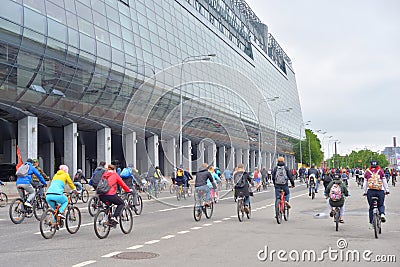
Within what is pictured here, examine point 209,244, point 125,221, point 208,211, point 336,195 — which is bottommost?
point 209,244

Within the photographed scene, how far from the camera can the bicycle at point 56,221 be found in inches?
478

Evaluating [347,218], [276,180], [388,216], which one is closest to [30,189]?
[276,180]

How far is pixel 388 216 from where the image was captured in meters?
17.4

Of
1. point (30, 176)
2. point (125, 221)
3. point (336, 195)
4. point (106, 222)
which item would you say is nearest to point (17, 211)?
point (30, 176)

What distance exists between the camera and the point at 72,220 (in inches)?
517

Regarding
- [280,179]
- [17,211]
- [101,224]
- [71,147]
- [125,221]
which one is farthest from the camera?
[71,147]

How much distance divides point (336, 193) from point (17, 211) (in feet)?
30.3

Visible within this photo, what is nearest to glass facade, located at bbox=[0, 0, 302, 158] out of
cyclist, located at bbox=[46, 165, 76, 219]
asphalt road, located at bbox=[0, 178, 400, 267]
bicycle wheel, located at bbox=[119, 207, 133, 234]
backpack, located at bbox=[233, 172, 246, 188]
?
backpack, located at bbox=[233, 172, 246, 188]

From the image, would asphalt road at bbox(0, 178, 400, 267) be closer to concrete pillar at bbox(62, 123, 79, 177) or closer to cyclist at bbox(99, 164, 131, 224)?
cyclist at bbox(99, 164, 131, 224)

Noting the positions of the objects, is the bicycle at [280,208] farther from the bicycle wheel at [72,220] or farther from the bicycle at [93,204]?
the bicycle at [93,204]

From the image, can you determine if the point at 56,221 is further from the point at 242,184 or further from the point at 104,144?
the point at 104,144

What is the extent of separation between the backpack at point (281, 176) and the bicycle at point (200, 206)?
2336 mm

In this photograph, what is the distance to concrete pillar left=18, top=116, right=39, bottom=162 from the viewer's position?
117 ft

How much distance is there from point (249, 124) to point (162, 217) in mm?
4980
